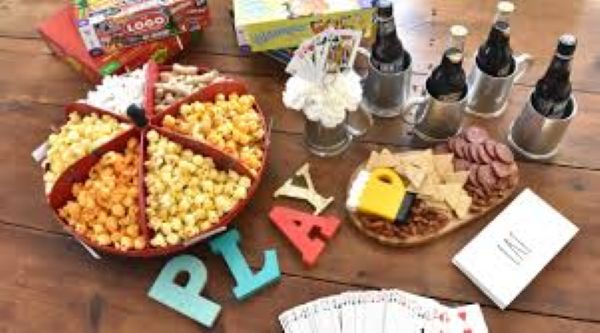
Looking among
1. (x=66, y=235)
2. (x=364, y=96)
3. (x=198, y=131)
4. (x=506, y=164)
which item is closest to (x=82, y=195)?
(x=66, y=235)

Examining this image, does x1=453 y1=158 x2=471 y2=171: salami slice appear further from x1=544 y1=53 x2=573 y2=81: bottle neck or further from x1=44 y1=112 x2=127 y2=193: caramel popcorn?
x1=44 y1=112 x2=127 y2=193: caramel popcorn

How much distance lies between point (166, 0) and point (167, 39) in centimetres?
9

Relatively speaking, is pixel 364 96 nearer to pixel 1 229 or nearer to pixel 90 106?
pixel 90 106

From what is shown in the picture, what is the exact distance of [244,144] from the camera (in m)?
1.07

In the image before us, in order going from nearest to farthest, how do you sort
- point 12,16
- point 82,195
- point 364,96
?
point 82,195 < point 364,96 < point 12,16

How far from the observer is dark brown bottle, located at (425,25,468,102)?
103 centimetres

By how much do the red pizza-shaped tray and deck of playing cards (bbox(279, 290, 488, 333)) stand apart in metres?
0.20

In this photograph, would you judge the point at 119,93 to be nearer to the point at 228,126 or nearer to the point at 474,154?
the point at 228,126

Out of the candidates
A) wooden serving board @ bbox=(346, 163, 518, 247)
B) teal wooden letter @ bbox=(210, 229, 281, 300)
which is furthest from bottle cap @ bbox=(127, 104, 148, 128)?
wooden serving board @ bbox=(346, 163, 518, 247)

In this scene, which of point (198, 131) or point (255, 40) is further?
point (255, 40)

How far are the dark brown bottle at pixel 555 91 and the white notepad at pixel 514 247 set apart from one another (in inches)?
5.7

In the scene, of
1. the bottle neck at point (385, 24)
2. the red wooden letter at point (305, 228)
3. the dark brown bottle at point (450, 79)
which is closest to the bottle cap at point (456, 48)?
the dark brown bottle at point (450, 79)

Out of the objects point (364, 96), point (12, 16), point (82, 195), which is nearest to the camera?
point (82, 195)

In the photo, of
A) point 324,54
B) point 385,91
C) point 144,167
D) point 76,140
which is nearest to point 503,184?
point 385,91
